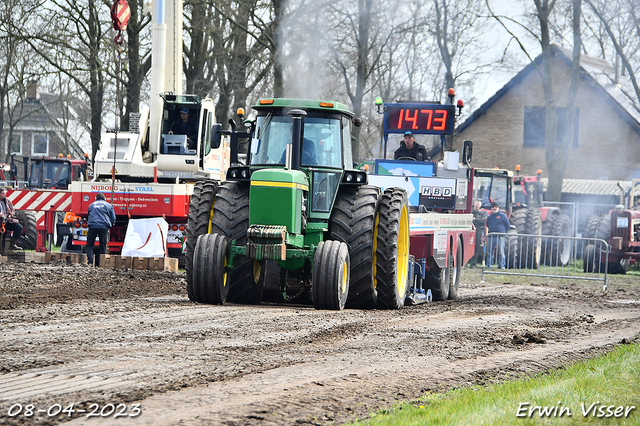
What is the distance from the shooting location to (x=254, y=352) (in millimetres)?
7133

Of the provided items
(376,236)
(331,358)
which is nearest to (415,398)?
(331,358)

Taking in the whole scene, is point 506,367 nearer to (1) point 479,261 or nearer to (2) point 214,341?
(2) point 214,341

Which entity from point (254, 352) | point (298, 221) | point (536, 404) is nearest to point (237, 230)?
point (298, 221)

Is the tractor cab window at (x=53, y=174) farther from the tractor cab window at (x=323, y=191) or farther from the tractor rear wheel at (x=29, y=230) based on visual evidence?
the tractor cab window at (x=323, y=191)

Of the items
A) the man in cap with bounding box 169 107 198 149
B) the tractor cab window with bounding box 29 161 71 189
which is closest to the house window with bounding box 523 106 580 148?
the tractor cab window with bounding box 29 161 71 189

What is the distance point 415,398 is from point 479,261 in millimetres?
20325

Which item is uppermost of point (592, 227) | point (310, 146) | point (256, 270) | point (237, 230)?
point (310, 146)

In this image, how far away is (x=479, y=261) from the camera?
25562mm

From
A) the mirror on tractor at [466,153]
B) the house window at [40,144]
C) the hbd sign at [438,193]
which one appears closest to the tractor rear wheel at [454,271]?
the hbd sign at [438,193]

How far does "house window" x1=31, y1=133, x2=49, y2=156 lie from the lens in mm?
64812

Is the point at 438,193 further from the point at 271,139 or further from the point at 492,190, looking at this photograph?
the point at 492,190

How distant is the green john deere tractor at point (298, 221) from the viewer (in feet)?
32.9

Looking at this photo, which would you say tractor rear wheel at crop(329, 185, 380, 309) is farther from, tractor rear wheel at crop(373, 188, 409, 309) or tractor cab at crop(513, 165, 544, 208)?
tractor cab at crop(513, 165, 544, 208)

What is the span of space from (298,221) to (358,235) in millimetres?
851
